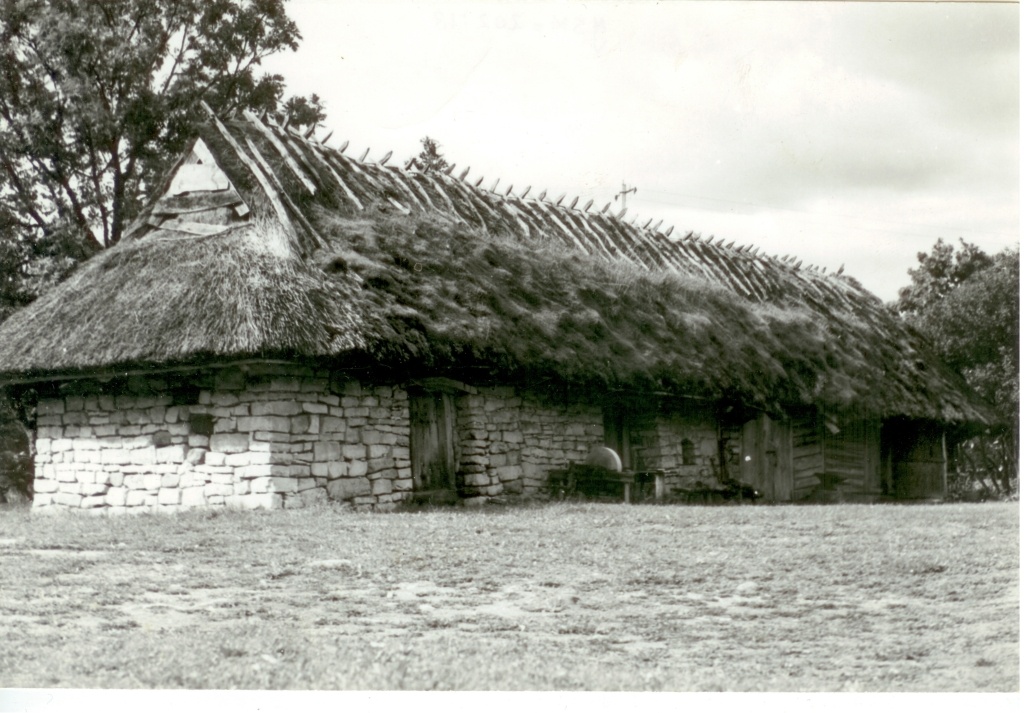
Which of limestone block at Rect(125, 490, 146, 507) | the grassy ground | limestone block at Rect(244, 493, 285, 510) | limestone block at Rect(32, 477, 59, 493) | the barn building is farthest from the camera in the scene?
limestone block at Rect(32, 477, 59, 493)

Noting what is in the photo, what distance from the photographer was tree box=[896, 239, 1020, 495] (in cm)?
1722

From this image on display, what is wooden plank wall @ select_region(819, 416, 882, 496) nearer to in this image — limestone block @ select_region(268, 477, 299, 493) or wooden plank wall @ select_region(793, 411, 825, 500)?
wooden plank wall @ select_region(793, 411, 825, 500)

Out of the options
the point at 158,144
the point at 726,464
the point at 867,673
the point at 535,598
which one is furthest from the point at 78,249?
the point at 867,673

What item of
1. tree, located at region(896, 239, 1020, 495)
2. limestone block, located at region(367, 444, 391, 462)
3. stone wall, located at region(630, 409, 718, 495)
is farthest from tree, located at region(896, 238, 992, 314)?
limestone block, located at region(367, 444, 391, 462)

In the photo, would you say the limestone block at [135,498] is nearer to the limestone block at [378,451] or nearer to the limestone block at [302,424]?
the limestone block at [302,424]

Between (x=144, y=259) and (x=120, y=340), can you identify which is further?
(x=144, y=259)

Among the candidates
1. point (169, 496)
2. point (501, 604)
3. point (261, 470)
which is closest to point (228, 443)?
point (261, 470)

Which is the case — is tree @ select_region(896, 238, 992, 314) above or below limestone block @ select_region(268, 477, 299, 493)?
above

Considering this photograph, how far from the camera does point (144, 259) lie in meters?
13.0

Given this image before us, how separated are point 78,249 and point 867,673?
1436 cm

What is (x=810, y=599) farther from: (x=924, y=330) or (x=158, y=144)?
(x=924, y=330)

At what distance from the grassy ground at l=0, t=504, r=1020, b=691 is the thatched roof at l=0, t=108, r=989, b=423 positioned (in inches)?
87.1

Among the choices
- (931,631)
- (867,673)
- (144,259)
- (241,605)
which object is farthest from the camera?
(144,259)

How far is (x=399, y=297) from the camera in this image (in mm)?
12680
